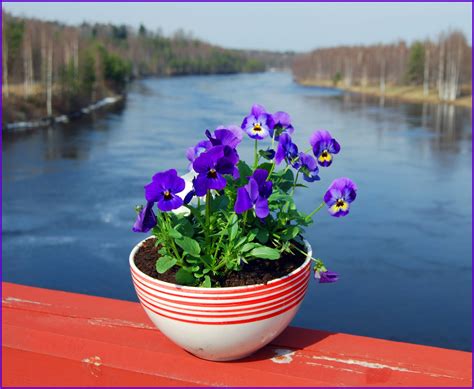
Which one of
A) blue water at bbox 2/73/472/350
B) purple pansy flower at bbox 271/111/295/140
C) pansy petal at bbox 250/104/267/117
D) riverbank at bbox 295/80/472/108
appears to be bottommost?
blue water at bbox 2/73/472/350

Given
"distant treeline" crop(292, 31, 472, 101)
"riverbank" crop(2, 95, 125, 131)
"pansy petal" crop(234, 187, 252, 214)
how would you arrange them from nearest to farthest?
"pansy petal" crop(234, 187, 252, 214) < "riverbank" crop(2, 95, 125, 131) < "distant treeline" crop(292, 31, 472, 101)

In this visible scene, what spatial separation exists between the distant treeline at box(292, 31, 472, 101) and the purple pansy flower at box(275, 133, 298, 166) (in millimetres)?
24432

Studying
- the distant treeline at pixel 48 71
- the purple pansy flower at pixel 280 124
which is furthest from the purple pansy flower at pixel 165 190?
the distant treeline at pixel 48 71

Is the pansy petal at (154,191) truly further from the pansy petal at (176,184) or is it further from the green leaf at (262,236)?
the green leaf at (262,236)

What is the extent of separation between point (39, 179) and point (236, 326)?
29.1 feet

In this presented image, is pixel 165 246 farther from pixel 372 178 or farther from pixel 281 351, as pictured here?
pixel 372 178

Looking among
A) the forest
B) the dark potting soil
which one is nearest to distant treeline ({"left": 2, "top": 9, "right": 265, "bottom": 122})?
the forest

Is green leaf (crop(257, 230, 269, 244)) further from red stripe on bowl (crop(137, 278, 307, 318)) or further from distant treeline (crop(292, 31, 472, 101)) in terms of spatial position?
distant treeline (crop(292, 31, 472, 101))

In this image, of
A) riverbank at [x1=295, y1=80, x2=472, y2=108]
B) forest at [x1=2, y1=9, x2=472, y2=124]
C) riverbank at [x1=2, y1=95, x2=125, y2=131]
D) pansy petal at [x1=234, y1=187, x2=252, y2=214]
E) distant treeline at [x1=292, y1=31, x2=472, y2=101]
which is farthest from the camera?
distant treeline at [x1=292, y1=31, x2=472, y2=101]

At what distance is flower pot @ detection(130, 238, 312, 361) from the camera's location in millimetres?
724

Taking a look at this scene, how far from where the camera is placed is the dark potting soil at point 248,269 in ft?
2.53

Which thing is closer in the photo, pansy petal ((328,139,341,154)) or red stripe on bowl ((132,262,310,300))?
red stripe on bowl ((132,262,310,300))

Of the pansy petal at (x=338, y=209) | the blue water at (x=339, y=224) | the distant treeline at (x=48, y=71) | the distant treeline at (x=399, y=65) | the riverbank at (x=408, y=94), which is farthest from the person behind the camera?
the distant treeline at (x=399, y=65)

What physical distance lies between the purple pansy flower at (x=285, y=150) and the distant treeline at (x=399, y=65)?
80.2ft
